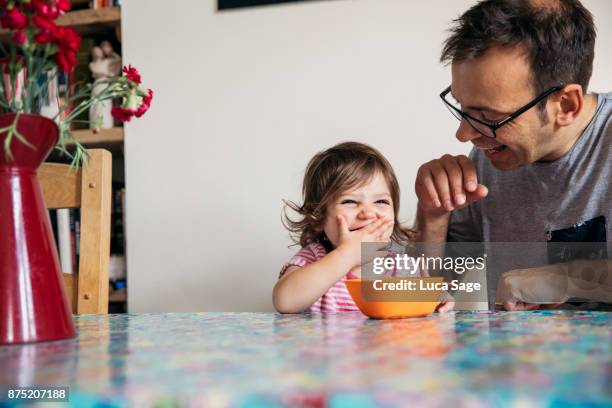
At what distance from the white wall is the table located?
1244mm

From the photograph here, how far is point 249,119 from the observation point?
82.5 inches

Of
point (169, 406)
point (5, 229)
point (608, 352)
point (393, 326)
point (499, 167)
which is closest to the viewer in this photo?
point (169, 406)

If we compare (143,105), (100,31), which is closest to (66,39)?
(143,105)

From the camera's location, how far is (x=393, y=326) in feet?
2.47

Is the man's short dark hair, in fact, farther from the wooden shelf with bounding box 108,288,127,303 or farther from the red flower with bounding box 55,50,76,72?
the wooden shelf with bounding box 108,288,127,303

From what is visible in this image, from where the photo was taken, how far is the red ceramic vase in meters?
0.62

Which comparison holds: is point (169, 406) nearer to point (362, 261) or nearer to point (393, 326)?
point (393, 326)

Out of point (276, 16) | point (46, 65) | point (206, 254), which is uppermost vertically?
point (276, 16)

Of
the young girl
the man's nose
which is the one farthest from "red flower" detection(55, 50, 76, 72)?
the man's nose

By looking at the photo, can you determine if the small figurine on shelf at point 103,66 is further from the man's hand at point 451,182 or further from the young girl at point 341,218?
the man's hand at point 451,182

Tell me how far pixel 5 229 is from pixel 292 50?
1.55 m

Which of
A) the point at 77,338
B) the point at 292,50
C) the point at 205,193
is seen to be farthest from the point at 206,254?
the point at 77,338

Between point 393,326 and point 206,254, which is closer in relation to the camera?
point 393,326

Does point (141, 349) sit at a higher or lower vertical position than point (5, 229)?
lower
